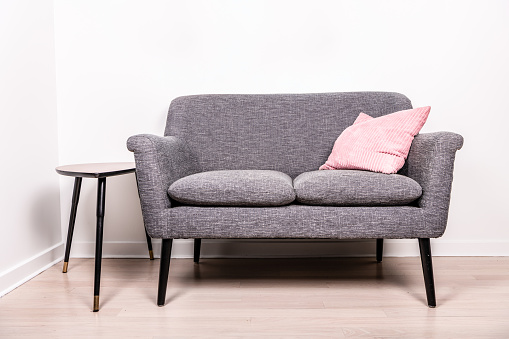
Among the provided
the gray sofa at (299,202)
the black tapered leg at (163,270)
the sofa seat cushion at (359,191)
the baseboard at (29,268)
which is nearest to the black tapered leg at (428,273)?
the gray sofa at (299,202)

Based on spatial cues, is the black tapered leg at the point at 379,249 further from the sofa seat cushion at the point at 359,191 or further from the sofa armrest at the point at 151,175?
the sofa armrest at the point at 151,175

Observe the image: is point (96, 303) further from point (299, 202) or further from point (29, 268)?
point (299, 202)

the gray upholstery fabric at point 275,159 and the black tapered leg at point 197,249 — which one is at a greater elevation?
the gray upholstery fabric at point 275,159

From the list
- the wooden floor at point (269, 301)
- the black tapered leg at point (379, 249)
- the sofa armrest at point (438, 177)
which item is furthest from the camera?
the black tapered leg at point (379, 249)

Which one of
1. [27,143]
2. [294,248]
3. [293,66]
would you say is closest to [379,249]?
[294,248]

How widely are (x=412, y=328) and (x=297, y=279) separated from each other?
63 cm

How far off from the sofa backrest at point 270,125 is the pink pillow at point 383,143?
8.8 inches

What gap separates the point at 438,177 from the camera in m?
1.59

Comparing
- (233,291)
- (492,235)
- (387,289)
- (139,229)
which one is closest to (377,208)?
(387,289)

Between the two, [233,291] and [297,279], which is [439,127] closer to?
[297,279]

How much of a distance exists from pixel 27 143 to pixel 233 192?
1.16 m

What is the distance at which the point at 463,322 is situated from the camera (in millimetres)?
1462

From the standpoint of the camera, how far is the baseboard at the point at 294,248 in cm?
235

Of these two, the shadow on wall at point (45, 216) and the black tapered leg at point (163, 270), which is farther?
the shadow on wall at point (45, 216)
